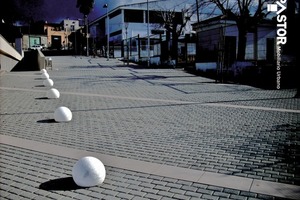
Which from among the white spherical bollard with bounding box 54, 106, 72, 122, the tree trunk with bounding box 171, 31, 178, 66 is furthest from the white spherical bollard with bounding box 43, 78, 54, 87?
the tree trunk with bounding box 171, 31, 178, 66

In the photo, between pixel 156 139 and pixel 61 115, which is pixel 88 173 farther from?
pixel 61 115

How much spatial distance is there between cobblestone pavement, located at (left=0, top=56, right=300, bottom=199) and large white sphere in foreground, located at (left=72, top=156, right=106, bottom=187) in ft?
0.34

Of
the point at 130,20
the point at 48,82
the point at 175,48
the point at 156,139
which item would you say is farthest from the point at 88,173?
the point at 130,20

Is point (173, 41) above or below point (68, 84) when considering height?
above

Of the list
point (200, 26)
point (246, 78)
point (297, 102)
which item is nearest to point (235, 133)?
point (297, 102)

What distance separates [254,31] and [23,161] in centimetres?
2354

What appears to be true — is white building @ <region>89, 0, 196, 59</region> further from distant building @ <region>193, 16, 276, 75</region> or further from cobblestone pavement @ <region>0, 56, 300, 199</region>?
cobblestone pavement @ <region>0, 56, 300, 199</region>

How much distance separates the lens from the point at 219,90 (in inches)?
612

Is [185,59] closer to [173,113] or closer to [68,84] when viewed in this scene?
[68,84]

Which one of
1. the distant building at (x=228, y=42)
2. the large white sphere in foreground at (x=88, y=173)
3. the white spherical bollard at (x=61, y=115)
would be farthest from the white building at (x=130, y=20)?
the large white sphere in foreground at (x=88, y=173)

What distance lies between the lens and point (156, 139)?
6980 mm

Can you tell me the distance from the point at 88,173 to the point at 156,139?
9.06 feet

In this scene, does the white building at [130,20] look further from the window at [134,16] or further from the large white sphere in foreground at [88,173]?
the large white sphere in foreground at [88,173]

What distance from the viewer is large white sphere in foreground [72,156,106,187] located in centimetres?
443
